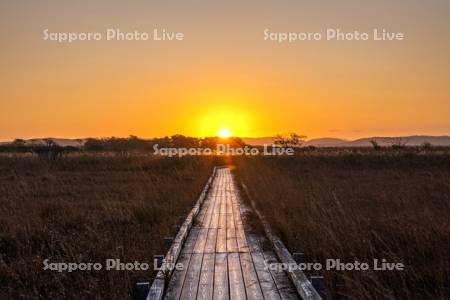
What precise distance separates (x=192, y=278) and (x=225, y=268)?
642 mm

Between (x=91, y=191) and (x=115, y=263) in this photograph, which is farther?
(x=91, y=191)

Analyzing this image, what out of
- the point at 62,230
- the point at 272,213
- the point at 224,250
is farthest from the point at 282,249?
the point at 62,230

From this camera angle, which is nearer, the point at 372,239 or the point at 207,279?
the point at 207,279

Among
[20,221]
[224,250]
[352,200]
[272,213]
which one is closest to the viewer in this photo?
[224,250]

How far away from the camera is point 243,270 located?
5770 mm

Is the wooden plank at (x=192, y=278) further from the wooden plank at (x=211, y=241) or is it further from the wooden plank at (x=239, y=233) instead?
the wooden plank at (x=239, y=233)

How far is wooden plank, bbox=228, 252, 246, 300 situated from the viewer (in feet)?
15.7

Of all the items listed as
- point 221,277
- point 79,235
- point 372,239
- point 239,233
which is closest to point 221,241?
point 239,233

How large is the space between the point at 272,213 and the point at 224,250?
2.82 m

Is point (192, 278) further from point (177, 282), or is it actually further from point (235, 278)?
point (235, 278)

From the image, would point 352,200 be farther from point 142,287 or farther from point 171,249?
point 142,287

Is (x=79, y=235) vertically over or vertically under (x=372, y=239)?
over

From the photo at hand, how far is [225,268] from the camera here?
5.88 metres

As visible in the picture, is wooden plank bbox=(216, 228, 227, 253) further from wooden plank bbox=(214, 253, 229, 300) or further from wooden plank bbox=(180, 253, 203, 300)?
wooden plank bbox=(180, 253, 203, 300)
